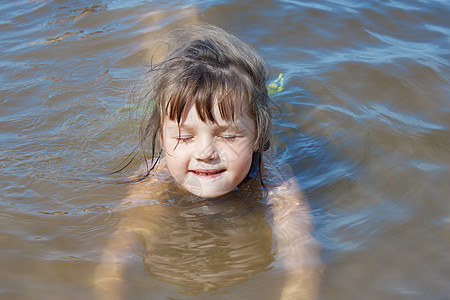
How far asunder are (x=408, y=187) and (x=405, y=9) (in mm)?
3486

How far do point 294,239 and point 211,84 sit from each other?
870mm

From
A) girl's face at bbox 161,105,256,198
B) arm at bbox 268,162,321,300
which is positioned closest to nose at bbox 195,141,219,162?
girl's face at bbox 161,105,256,198

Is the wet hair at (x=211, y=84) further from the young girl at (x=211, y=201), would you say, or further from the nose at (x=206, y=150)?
the nose at (x=206, y=150)

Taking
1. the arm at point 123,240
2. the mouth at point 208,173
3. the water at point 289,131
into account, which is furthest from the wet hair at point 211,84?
the water at point 289,131

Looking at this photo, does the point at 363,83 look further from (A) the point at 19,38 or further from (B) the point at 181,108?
(A) the point at 19,38

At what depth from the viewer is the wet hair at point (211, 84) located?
8.59ft

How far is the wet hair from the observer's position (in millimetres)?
2617

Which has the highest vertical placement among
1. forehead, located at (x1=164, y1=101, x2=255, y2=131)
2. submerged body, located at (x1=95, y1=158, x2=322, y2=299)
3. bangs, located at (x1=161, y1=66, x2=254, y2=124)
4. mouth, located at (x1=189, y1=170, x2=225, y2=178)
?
bangs, located at (x1=161, y1=66, x2=254, y2=124)

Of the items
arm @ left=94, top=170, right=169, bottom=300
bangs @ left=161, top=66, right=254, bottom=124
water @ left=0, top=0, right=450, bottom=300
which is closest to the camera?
arm @ left=94, top=170, right=169, bottom=300

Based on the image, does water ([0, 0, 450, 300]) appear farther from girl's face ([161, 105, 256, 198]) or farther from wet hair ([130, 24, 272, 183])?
wet hair ([130, 24, 272, 183])

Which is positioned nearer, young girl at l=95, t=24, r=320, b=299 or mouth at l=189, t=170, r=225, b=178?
young girl at l=95, t=24, r=320, b=299

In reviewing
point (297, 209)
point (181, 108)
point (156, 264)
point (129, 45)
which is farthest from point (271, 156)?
point (129, 45)

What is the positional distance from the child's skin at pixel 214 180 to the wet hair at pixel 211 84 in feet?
0.17

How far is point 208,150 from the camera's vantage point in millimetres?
2645
